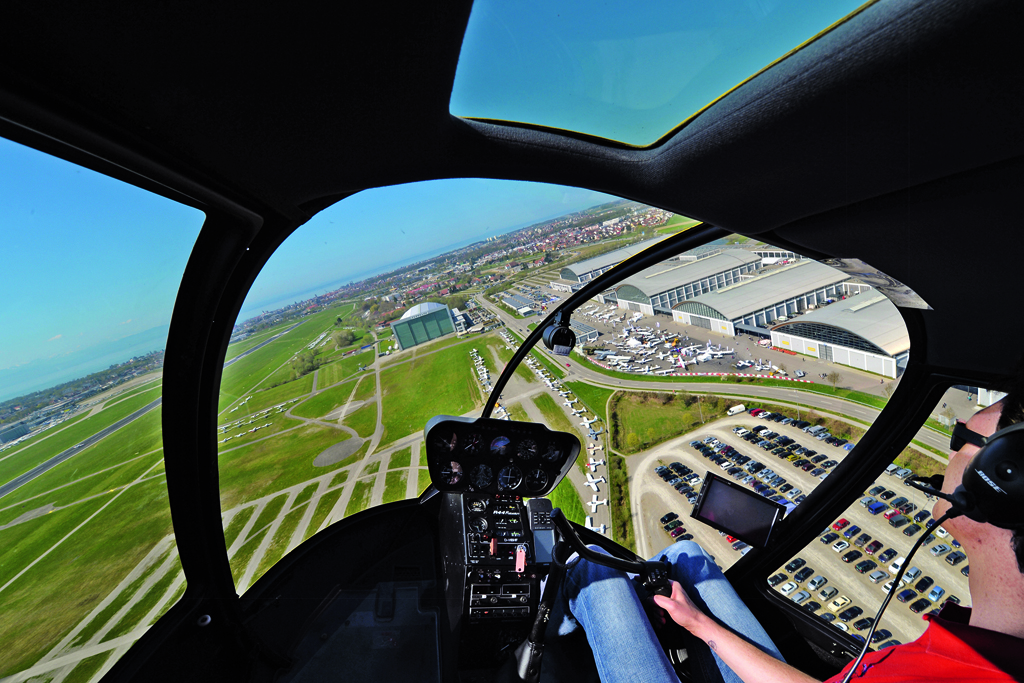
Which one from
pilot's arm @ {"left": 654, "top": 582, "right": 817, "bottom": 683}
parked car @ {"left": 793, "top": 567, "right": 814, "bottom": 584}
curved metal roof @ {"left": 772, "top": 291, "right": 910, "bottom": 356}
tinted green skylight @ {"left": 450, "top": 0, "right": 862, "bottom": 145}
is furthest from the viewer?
parked car @ {"left": 793, "top": 567, "right": 814, "bottom": 584}

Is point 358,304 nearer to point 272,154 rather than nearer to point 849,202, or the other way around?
point 272,154

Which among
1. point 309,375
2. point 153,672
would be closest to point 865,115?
point 309,375

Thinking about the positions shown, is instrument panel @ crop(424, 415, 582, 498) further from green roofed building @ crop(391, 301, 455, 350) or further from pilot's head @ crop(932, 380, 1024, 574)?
pilot's head @ crop(932, 380, 1024, 574)

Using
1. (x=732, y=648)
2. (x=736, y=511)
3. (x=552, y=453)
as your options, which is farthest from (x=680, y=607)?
(x=552, y=453)

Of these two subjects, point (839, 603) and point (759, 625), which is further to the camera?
point (839, 603)

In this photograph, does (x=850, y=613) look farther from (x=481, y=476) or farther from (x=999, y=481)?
(x=481, y=476)

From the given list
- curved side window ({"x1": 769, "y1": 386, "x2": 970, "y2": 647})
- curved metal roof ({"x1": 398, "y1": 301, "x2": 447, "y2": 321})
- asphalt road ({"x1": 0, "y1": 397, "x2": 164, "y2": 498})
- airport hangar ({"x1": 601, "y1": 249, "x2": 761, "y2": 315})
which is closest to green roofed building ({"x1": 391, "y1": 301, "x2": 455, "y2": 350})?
curved metal roof ({"x1": 398, "y1": 301, "x2": 447, "y2": 321})
